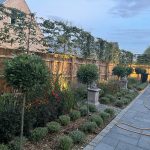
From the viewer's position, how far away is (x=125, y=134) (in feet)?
19.3

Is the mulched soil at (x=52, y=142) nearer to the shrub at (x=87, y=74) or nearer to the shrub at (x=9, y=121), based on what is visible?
the shrub at (x=9, y=121)

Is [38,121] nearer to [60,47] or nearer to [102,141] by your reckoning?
[102,141]

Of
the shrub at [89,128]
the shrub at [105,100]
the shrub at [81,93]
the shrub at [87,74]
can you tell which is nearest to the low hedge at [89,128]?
the shrub at [89,128]

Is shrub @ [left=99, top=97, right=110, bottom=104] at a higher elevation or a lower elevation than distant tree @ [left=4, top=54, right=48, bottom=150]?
lower

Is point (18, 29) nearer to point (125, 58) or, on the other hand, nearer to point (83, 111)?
point (83, 111)

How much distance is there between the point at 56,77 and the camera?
702 centimetres

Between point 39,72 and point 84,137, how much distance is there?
6.44ft

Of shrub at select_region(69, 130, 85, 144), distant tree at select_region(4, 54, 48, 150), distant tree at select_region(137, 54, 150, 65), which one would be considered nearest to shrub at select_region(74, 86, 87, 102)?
shrub at select_region(69, 130, 85, 144)

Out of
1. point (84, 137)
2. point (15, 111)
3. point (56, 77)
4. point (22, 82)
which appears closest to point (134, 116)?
point (56, 77)

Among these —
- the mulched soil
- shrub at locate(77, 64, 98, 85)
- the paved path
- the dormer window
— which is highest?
the dormer window

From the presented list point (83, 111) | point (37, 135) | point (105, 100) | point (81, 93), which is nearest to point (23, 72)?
point (37, 135)

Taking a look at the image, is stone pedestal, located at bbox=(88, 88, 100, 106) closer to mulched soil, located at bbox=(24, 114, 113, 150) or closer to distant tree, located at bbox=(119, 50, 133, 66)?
mulched soil, located at bbox=(24, 114, 113, 150)

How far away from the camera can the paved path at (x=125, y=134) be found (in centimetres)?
500

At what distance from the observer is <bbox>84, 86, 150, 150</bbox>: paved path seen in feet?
16.4
